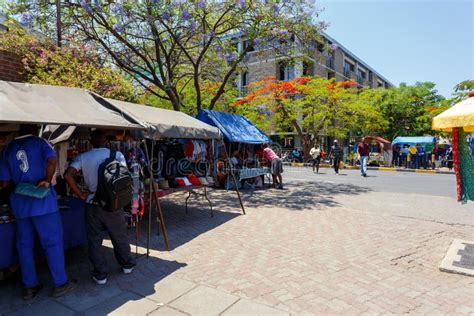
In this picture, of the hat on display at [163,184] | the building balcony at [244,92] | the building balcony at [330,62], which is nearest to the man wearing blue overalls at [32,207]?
the hat on display at [163,184]

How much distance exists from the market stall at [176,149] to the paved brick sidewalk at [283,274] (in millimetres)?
877

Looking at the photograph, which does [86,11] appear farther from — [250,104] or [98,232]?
[250,104]

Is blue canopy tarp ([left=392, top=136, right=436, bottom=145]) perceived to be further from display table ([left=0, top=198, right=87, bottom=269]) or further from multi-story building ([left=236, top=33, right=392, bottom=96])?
display table ([left=0, top=198, right=87, bottom=269])

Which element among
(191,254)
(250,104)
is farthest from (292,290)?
(250,104)

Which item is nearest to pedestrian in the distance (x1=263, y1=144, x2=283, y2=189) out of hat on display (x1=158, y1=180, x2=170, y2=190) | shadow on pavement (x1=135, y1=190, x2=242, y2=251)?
shadow on pavement (x1=135, y1=190, x2=242, y2=251)

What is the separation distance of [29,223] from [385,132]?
36.5 m

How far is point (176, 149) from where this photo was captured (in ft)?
27.8

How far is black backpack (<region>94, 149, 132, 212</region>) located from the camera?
3.81 metres

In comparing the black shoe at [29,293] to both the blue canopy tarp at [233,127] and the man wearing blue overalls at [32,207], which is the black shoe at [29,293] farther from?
the blue canopy tarp at [233,127]

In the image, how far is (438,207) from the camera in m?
8.93

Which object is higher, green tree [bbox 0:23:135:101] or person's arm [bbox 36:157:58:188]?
green tree [bbox 0:23:135:101]

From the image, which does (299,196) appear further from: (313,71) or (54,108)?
(313,71)

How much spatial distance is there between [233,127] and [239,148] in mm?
1012

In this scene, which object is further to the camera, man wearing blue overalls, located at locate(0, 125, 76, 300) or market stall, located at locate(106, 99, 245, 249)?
market stall, located at locate(106, 99, 245, 249)
